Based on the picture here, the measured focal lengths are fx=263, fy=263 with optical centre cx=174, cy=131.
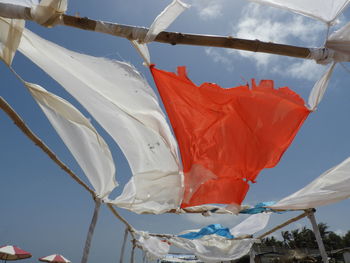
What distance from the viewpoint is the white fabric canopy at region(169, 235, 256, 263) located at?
23.1 feet

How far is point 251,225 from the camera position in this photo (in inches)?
250

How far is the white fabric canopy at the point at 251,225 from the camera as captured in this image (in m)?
5.88

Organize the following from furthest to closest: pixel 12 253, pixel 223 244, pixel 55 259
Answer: pixel 55 259 < pixel 12 253 < pixel 223 244

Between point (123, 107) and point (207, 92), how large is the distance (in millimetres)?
716

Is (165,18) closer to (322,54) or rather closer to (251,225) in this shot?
(322,54)

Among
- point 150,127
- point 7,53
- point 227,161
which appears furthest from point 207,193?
point 7,53

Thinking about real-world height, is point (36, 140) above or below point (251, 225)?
below

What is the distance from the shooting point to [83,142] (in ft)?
9.09

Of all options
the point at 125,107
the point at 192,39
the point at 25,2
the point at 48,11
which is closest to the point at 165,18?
the point at 192,39

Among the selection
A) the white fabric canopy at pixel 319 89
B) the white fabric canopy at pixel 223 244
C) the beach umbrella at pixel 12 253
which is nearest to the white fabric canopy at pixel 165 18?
the white fabric canopy at pixel 319 89

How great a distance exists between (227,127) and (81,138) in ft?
5.15

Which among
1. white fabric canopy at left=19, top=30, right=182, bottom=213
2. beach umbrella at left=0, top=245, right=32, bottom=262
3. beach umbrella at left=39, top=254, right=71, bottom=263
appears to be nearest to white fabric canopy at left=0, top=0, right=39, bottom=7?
white fabric canopy at left=19, top=30, right=182, bottom=213

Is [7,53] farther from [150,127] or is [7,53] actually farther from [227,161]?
[227,161]

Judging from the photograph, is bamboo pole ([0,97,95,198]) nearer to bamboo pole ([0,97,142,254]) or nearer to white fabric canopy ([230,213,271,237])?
bamboo pole ([0,97,142,254])
